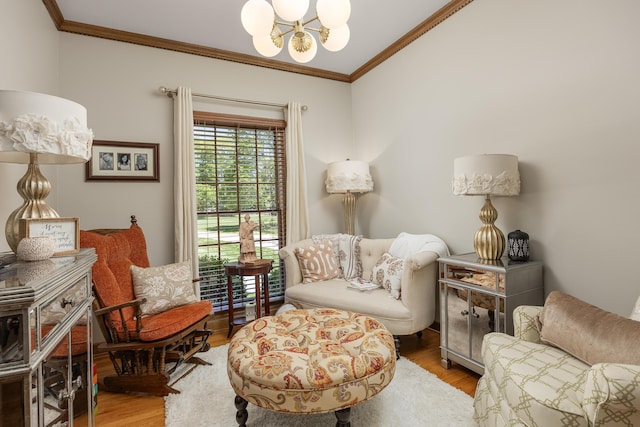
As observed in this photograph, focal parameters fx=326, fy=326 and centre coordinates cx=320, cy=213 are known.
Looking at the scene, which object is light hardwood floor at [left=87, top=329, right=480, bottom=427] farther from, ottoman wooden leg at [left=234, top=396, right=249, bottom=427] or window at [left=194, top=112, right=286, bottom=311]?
window at [left=194, top=112, right=286, bottom=311]

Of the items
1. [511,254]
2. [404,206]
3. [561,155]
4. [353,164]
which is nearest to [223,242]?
[353,164]

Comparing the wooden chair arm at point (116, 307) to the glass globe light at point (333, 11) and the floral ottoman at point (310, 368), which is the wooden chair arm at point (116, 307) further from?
the glass globe light at point (333, 11)

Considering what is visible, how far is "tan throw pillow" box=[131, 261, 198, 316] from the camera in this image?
255 cm

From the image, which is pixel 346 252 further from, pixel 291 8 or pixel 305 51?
pixel 291 8

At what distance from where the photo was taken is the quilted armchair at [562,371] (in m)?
1.09

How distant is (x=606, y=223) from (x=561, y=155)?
0.52 m

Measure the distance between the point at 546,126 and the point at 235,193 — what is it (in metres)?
2.97

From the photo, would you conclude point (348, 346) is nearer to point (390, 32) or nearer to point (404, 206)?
point (404, 206)

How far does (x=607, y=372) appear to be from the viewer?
3.61ft

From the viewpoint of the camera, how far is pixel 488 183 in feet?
7.43

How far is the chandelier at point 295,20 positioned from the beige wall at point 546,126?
1437 mm

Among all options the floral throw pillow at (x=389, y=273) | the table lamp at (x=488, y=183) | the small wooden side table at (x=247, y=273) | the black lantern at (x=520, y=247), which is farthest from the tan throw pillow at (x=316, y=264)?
the black lantern at (x=520, y=247)

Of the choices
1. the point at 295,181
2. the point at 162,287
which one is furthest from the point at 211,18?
the point at 162,287

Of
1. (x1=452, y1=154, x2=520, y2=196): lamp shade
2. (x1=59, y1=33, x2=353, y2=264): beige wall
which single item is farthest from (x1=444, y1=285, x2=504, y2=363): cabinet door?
(x1=59, y1=33, x2=353, y2=264): beige wall
